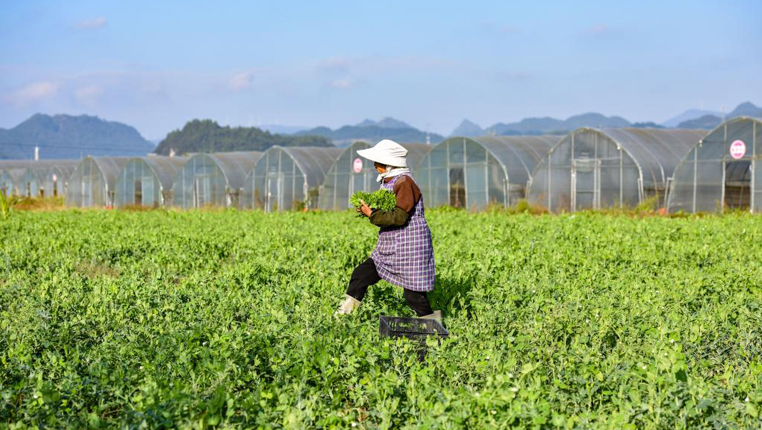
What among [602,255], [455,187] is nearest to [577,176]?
[455,187]

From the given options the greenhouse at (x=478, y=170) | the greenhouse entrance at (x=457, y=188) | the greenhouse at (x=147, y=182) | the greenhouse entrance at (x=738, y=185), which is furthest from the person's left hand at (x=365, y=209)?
the greenhouse at (x=147, y=182)

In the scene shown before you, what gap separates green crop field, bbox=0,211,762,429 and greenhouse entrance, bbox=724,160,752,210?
10320 mm

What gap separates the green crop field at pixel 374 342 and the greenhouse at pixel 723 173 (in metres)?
10.3

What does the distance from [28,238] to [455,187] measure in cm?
1645

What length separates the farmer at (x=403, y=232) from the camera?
234 inches

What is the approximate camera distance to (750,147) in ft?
66.7

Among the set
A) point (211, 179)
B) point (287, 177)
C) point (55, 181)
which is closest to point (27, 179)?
point (55, 181)

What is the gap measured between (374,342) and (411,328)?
445 mm

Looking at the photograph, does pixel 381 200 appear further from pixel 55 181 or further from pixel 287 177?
pixel 55 181

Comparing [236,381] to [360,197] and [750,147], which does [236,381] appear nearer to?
[360,197]

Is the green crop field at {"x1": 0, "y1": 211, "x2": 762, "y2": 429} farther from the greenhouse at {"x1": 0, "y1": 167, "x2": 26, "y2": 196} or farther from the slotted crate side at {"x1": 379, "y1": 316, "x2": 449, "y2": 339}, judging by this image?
the greenhouse at {"x1": 0, "y1": 167, "x2": 26, "y2": 196}

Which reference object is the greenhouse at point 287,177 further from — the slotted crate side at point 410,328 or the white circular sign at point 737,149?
the slotted crate side at point 410,328

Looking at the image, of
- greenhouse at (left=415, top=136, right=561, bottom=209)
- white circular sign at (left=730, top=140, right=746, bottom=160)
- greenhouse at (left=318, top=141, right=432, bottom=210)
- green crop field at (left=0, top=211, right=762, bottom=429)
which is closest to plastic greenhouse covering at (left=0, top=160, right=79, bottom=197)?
greenhouse at (left=318, top=141, right=432, bottom=210)

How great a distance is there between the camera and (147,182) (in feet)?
120
